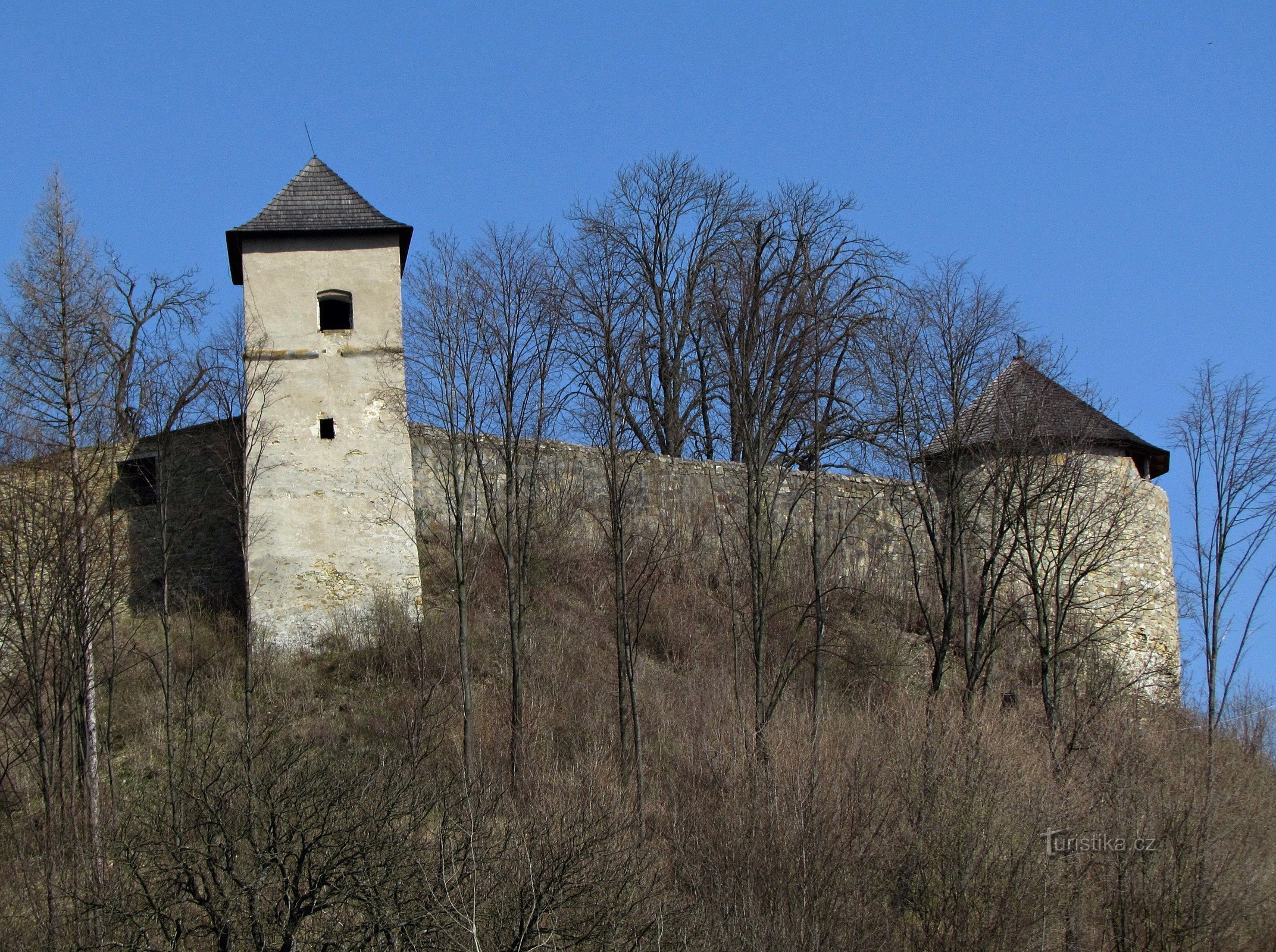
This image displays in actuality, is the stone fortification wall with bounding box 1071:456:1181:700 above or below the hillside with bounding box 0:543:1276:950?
above

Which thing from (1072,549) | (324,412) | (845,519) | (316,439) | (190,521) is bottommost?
(1072,549)

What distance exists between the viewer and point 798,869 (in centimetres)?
1603

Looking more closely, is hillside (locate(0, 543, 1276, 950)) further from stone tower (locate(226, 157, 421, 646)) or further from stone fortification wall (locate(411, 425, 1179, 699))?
stone fortification wall (locate(411, 425, 1179, 699))

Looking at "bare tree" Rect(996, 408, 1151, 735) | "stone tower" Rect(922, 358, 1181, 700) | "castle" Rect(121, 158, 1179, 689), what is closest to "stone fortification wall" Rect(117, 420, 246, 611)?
"castle" Rect(121, 158, 1179, 689)

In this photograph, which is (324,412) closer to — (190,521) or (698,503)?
(190,521)

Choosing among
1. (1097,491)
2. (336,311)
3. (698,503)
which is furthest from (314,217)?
(1097,491)

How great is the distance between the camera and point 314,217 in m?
23.0

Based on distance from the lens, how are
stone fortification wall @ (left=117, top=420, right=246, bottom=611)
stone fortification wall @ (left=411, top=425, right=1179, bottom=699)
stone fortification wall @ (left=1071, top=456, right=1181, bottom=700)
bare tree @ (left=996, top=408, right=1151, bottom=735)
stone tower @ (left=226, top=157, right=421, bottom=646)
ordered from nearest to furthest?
bare tree @ (left=996, top=408, right=1151, bottom=735)
stone tower @ (left=226, top=157, right=421, bottom=646)
stone fortification wall @ (left=117, top=420, right=246, bottom=611)
stone fortification wall @ (left=411, top=425, right=1179, bottom=699)
stone fortification wall @ (left=1071, top=456, right=1181, bottom=700)

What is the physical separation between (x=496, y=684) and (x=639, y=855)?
Answer: 232 inches

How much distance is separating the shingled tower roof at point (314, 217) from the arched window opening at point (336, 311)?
0.94m

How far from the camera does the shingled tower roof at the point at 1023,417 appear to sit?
22.2m

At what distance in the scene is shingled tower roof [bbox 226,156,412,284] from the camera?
2269 centimetres

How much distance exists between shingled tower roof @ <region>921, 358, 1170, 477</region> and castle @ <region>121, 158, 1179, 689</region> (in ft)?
0.17

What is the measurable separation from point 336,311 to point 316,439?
2.25m
